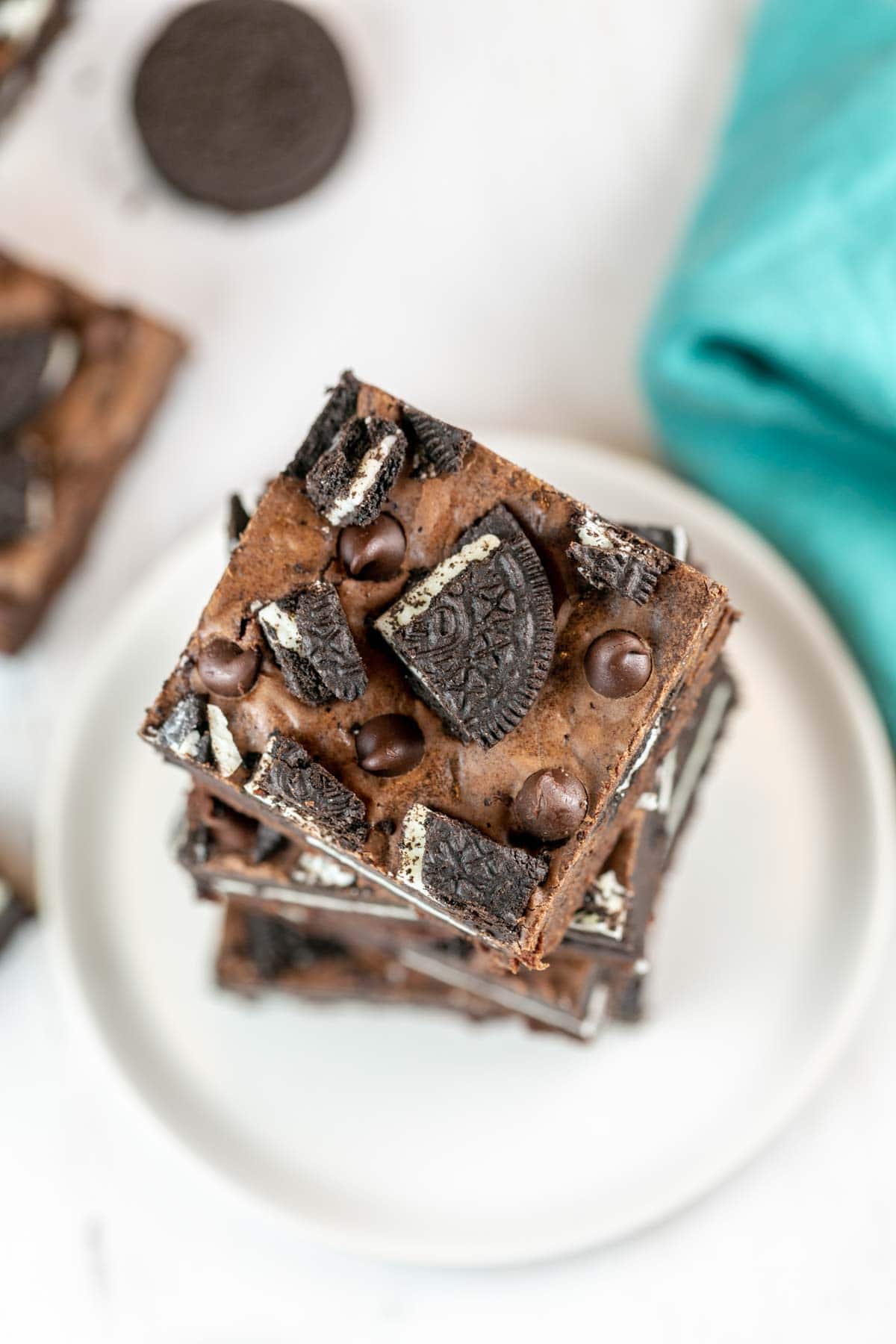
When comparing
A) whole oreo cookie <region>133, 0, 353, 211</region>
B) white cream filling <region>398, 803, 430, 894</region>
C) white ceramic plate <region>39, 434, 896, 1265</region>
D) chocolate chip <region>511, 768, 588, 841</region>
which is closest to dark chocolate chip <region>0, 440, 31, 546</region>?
white ceramic plate <region>39, 434, 896, 1265</region>

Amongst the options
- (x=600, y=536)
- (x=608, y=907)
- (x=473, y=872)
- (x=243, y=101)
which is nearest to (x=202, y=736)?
(x=473, y=872)

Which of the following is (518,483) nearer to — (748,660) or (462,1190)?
(748,660)

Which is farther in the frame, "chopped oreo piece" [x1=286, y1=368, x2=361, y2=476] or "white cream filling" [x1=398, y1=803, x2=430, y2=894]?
"chopped oreo piece" [x1=286, y1=368, x2=361, y2=476]

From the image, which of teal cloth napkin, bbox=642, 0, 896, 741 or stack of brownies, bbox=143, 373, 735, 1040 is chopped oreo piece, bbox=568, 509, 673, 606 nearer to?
stack of brownies, bbox=143, 373, 735, 1040

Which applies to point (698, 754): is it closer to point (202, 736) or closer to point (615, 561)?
point (615, 561)

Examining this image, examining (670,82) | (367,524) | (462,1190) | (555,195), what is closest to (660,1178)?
(462,1190)

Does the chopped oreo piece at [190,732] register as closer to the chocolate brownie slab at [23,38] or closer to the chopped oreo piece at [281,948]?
the chopped oreo piece at [281,948]

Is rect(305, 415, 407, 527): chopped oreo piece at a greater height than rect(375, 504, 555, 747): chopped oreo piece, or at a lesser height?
greater
